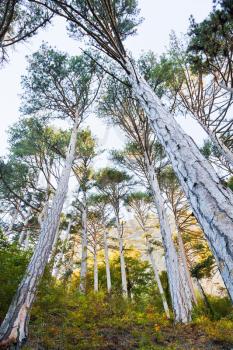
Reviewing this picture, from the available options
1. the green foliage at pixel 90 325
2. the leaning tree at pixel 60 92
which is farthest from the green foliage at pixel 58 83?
the green foliage at pixel 90 325

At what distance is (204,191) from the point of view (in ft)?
6.98

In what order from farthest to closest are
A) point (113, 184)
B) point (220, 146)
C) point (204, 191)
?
point (113, 184) → point (220, 146) → point (204, 191)

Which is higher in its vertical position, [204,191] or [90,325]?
[90,325]

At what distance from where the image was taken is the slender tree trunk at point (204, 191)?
170 cm

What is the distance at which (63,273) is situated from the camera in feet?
42.7

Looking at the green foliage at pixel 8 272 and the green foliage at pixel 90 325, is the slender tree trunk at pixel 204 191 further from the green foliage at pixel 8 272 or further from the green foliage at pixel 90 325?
the green foliage at pixel 8 272

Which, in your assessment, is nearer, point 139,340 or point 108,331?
point 139,340

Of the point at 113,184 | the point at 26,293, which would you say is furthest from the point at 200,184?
the point at 113,184

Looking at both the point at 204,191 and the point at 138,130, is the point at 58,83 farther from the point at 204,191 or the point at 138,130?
the point at 204,191

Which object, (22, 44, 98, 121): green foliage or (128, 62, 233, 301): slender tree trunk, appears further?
(22, 44, 98, 121): green foliage

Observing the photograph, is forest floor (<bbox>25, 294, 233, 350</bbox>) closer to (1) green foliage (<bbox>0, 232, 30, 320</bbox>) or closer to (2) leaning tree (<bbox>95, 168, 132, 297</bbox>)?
(1) green foliage (<bbox>0, 232, 30, 320</bbox>)

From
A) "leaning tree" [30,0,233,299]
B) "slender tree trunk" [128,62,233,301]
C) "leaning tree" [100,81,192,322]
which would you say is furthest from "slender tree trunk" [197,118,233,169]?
"slender tree trunk" [128,62,233,301]

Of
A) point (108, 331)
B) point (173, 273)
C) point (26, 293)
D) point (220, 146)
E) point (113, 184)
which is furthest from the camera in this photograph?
point (113, 184)

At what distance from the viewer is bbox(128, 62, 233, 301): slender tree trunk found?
5.57 ft
